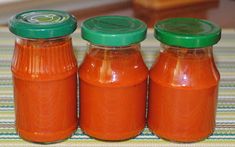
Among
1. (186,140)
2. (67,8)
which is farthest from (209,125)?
(67,8)

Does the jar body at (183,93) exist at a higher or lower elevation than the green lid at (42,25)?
lower

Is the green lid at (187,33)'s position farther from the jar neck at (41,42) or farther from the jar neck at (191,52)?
the jar neck at (41,42)

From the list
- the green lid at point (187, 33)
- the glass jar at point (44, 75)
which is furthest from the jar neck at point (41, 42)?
the green lid at point (187, 33)

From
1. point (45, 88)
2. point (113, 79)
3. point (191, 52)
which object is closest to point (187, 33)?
point (191, 52)

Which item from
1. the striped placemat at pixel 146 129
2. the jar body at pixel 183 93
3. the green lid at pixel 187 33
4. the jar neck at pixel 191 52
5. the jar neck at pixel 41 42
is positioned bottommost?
the striped placemat at pixel 146 129

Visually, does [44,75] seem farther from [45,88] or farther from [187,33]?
[187,33]

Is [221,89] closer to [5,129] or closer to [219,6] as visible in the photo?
[5,129]
